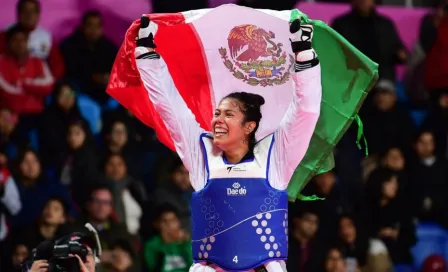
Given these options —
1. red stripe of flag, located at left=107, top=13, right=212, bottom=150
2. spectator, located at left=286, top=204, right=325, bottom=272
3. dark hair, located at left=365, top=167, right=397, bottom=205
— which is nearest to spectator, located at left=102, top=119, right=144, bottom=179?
spectator, located at left=286, top=204, right=325, bottom=272

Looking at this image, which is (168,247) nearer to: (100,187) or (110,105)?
(100,187)

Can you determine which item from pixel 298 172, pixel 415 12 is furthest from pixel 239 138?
pixel 415 12

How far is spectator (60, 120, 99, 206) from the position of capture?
36.0ft

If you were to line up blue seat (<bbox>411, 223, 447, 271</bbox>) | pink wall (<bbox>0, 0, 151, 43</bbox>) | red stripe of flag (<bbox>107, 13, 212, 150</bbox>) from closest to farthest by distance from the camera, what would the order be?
red stripe of flag (<bbox>107, 13, 212, 150</bbox>)
blue seat (<bbox>411, 223, 447, 271</bbox>)
pink wall (<bbox>0, 0, 151, 43</bbox>)

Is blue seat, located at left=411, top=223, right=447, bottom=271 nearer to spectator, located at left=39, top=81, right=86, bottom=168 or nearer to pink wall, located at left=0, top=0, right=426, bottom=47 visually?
pink wall, located at left=0, top=0, right=426, bottom=47

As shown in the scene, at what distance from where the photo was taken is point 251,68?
7.98 meters

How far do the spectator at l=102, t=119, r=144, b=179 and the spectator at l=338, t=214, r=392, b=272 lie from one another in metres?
1.93

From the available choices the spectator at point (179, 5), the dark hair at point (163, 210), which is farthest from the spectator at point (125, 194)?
the spectator at point (179, 5)

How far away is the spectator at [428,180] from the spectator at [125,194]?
2821 mm

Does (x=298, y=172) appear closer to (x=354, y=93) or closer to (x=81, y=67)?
(x=354, y=93)

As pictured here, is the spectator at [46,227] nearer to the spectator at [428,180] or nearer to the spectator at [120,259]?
the spectator at [120,259]

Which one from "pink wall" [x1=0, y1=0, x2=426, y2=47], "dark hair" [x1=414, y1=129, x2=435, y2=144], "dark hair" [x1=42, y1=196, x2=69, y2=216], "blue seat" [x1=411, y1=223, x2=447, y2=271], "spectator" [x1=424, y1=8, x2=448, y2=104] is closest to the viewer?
"dark hair" [x1=42, y1=196, x2=69, y2=216]

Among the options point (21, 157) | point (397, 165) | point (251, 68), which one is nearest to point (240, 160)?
point (251, 68)

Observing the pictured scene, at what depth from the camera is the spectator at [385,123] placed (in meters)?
12.6
